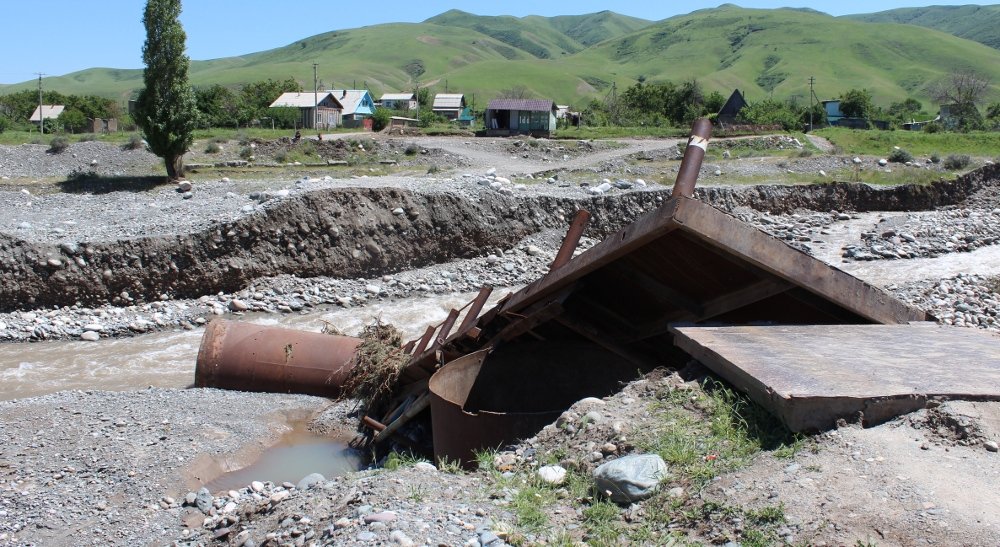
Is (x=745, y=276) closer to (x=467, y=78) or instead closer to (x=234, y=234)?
(x=234, y=234)

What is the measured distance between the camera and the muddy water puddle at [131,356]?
1302 cm

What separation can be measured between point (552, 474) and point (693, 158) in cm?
276

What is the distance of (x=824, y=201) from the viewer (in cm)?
2703

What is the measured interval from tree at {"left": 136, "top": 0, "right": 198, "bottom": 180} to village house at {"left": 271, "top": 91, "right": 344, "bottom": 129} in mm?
36982

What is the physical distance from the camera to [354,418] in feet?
34.3

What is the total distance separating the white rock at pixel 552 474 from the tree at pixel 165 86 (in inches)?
1058

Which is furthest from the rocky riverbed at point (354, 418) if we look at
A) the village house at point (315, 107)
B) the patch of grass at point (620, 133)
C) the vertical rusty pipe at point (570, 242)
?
the village house at point (315, 107)

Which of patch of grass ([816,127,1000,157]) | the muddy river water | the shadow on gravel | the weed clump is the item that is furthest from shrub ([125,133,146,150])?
patch of grass ([816,127,1000,157])

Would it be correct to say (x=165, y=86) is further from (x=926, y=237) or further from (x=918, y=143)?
(x=918, y=143)

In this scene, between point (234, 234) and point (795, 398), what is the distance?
15.9m

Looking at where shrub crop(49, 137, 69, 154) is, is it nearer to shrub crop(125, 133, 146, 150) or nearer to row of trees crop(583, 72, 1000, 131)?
shrub crop(125, 133, 146, 150)

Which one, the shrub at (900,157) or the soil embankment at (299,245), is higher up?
the shrub at (900,157)

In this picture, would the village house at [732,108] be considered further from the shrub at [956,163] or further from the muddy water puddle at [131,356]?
the muddy water puddle at [131,356]

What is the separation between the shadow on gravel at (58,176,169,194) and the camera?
2816 centimetres
